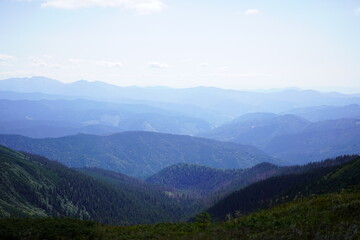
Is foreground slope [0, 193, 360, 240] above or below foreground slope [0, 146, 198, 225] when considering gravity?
above

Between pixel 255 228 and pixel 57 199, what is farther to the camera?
pixel 57 199

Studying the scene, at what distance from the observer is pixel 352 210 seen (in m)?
21.9

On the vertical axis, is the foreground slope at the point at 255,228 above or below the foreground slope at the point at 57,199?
above

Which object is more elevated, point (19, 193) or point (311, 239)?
point (311, 239)

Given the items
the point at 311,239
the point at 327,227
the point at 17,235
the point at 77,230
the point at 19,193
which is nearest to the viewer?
the point at 311,239

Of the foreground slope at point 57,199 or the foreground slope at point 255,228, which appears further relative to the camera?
the foreground slope at point 57,199

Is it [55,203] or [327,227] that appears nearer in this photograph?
[327,227]

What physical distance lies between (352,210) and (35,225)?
2750 centimetres

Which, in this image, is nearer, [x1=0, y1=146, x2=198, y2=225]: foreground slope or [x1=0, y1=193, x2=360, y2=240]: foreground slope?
[x1=0, y1=193, x2=360, y2=240]: foreground slope

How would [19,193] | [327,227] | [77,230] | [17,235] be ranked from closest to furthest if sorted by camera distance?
[327,227] < [17,235] < [77,230] < [19,193]

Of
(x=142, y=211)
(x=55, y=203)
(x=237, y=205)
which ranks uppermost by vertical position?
(x=237, y=205)

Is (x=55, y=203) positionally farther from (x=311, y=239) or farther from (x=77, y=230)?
(x=311, y=239)

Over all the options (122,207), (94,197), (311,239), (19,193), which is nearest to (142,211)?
(122,207)

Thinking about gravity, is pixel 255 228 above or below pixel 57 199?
above
